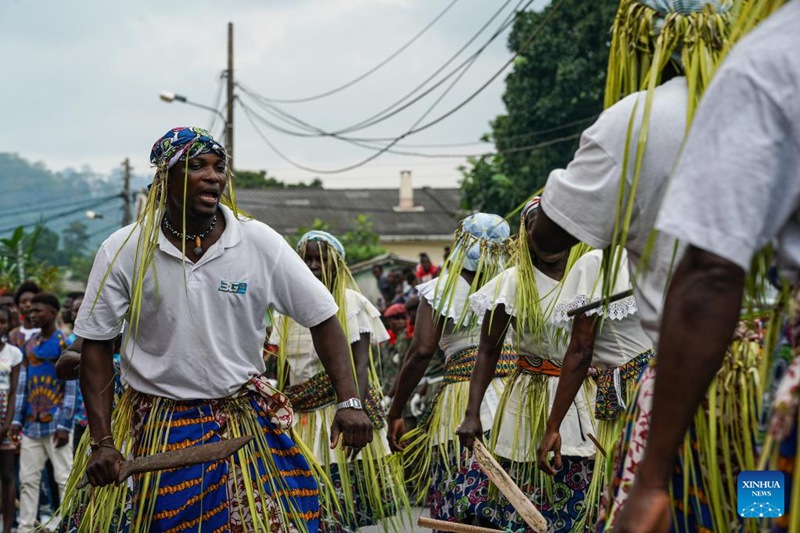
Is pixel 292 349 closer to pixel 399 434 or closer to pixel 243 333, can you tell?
pixel 399 434

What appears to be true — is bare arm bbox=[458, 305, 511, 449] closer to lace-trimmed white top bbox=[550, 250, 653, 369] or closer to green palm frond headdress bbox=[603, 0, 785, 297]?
lace-trimmed white top bbox=[550, 250, 653, 369]

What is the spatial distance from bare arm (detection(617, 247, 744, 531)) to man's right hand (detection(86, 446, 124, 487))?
2.76m

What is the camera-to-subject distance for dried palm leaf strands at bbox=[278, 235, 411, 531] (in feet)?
22.7

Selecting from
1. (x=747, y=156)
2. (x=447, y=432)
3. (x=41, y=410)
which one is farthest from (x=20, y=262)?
(x=747, y=156)

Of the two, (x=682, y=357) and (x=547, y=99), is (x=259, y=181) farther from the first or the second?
(x=682, y=357)

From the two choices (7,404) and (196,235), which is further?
(7,404)

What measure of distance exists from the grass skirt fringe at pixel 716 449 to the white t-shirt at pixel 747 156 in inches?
18.9

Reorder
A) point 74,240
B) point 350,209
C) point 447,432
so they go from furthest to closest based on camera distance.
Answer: point 74,240
point 350,209
point 447,432

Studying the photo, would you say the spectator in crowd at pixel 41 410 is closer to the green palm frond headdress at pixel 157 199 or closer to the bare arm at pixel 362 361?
the bare arm at pixel 362 361

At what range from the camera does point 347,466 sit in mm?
7137

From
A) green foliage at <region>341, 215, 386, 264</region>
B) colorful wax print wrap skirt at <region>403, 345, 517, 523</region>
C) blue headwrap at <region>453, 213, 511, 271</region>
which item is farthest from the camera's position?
green foliage at <region>341, 215, 386, 264</region>

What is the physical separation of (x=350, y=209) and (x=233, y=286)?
50838 millimetres

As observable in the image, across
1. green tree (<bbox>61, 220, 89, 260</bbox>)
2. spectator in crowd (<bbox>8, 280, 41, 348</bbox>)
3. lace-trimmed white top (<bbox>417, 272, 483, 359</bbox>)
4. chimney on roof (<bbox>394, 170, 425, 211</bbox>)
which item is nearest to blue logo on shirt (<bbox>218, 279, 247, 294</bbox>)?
lace-trimmed white top (<bbox>417, 272, 483, 359</bbox>)

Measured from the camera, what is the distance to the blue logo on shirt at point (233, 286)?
15.2 feet
